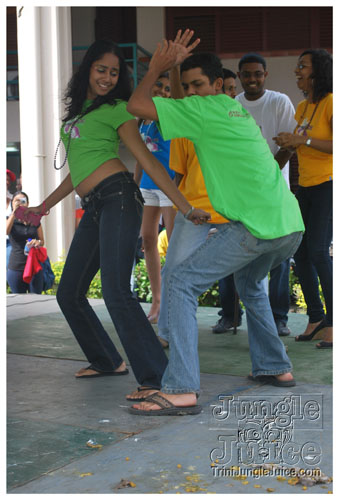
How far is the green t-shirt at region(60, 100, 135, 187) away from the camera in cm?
381

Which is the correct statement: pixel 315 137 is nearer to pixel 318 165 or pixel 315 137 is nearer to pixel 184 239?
pixel 318 165

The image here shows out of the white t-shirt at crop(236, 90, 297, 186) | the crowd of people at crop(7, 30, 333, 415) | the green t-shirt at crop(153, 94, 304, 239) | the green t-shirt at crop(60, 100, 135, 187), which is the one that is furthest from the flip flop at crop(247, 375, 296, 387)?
the white t-shirt at crop(236, 90, 297, 186)

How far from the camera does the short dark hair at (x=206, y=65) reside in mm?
3607

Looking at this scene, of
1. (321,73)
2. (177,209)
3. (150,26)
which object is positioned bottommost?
(177,209)

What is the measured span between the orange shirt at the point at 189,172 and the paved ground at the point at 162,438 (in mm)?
985

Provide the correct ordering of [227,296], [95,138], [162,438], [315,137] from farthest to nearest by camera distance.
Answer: [227,296] < [315,137] < [95,138] < [162,438]

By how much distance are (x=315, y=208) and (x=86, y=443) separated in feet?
8.25

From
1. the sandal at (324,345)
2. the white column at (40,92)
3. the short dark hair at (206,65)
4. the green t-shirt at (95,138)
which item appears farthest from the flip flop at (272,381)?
the white column at (40,92)

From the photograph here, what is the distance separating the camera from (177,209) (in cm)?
378

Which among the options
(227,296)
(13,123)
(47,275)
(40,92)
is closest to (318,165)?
(227,296)

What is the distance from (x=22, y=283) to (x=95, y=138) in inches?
207

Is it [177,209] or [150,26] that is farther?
[150,26]

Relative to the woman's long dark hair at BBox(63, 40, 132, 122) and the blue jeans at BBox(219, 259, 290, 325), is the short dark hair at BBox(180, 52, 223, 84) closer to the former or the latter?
the woman's long dark hair at BBox(63, 40, 132, 122)
